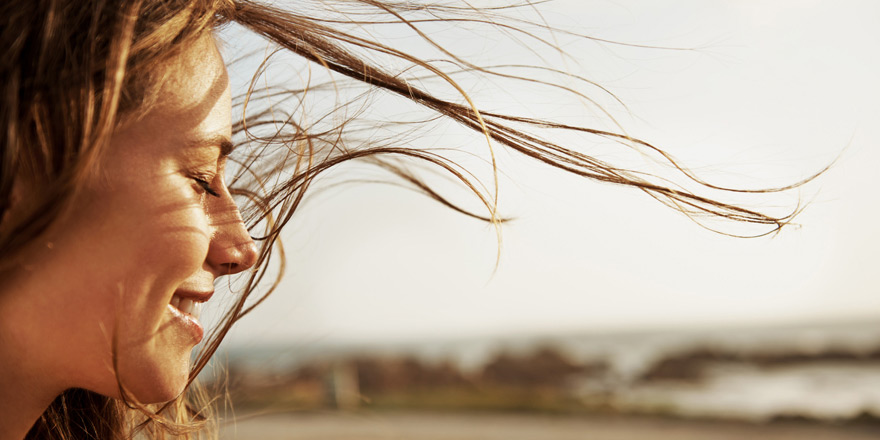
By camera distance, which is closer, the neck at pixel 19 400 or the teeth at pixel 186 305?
the neck at pixel 19 400

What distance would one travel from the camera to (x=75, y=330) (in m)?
1.69

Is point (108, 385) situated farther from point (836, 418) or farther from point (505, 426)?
point (836, 418)

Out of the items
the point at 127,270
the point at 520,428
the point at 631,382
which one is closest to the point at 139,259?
the point at 127,270

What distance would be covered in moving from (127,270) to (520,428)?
11.6m

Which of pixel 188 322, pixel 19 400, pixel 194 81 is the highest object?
pixel 194 81

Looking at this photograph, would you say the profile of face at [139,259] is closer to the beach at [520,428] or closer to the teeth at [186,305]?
Result: the teeth at [186,305]

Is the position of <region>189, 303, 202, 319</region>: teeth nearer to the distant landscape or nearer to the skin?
the skin

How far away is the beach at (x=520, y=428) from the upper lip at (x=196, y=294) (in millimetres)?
8778

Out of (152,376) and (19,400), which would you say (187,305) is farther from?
(19,400)

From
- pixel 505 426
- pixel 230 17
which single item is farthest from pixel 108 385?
pixel 505 426

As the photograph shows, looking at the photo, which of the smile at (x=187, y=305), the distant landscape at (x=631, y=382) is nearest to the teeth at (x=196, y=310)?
the smile at (x=187, y=305)

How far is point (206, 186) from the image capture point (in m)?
1.88

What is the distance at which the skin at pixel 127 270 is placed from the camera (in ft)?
5.39

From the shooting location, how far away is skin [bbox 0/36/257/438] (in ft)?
5.39
